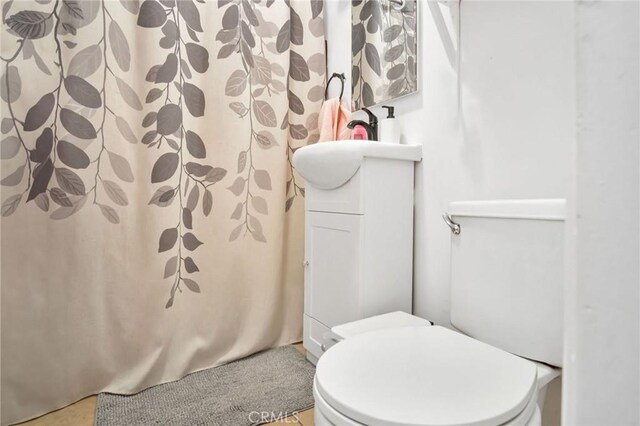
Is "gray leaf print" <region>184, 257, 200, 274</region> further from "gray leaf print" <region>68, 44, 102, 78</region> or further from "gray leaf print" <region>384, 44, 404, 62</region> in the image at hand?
"gray leaf print" <region>384, 44, 404, 62</region>

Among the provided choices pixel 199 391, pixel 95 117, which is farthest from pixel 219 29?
pixel 199 391

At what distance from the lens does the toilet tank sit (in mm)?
729

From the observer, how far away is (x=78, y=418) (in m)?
1.15

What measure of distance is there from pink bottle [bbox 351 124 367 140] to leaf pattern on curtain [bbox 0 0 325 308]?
0.37 meters

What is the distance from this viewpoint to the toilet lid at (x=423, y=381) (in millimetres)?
530

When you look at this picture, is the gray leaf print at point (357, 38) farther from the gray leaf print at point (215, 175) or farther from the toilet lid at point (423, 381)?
the toilet lid at point (423, 381)

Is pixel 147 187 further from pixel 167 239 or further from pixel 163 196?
pixel 167 239

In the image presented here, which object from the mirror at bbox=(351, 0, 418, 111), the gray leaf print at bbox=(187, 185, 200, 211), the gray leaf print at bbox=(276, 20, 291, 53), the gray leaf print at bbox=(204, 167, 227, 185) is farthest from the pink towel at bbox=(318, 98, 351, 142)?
the gray leaf print at bbox=(187, 185, 200, 211)

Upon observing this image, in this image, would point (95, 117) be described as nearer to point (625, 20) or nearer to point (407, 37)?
point (407, 37)

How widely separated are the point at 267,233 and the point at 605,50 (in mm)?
1440

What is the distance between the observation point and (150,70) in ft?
4.35

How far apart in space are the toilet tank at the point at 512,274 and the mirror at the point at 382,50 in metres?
0.64

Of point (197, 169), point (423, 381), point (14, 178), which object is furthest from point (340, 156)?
point (14, 178)

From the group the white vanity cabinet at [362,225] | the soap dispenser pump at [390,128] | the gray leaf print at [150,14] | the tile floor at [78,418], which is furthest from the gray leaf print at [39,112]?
the soap dispenser pump at [390,128]
